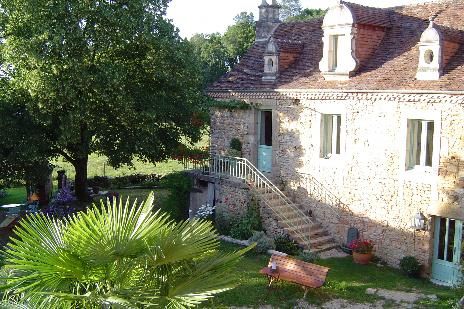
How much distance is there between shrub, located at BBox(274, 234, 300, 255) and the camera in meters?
18.6

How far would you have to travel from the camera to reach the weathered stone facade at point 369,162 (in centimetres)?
1630

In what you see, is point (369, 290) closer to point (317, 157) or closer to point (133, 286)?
point (317, 157)

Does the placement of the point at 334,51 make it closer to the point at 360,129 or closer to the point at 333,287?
the point at 360,129

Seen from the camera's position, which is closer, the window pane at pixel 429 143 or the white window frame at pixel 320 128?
the window pane at pixel 429 143

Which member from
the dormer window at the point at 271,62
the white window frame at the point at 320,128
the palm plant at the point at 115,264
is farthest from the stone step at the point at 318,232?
the palm plant at the point at 115,264

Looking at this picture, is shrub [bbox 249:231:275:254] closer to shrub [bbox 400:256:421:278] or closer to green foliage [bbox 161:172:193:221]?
shrub [bbox 400:256:421:278]

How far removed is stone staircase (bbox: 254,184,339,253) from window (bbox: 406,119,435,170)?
4.07 m

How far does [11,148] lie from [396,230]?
Result: 1483 cm

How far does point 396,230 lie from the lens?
17.6 metres

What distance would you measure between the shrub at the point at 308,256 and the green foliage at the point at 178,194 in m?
6.66

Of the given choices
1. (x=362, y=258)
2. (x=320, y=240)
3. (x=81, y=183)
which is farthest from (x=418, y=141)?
(x=81, y=183)

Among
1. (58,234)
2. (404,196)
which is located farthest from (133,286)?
(404,196)

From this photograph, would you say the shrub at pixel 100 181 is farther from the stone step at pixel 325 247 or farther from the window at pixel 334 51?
the window at pixel 334 51

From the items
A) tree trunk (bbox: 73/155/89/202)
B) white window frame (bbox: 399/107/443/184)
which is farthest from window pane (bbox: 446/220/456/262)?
tree trunk (bbox: 73/155/89/202)
